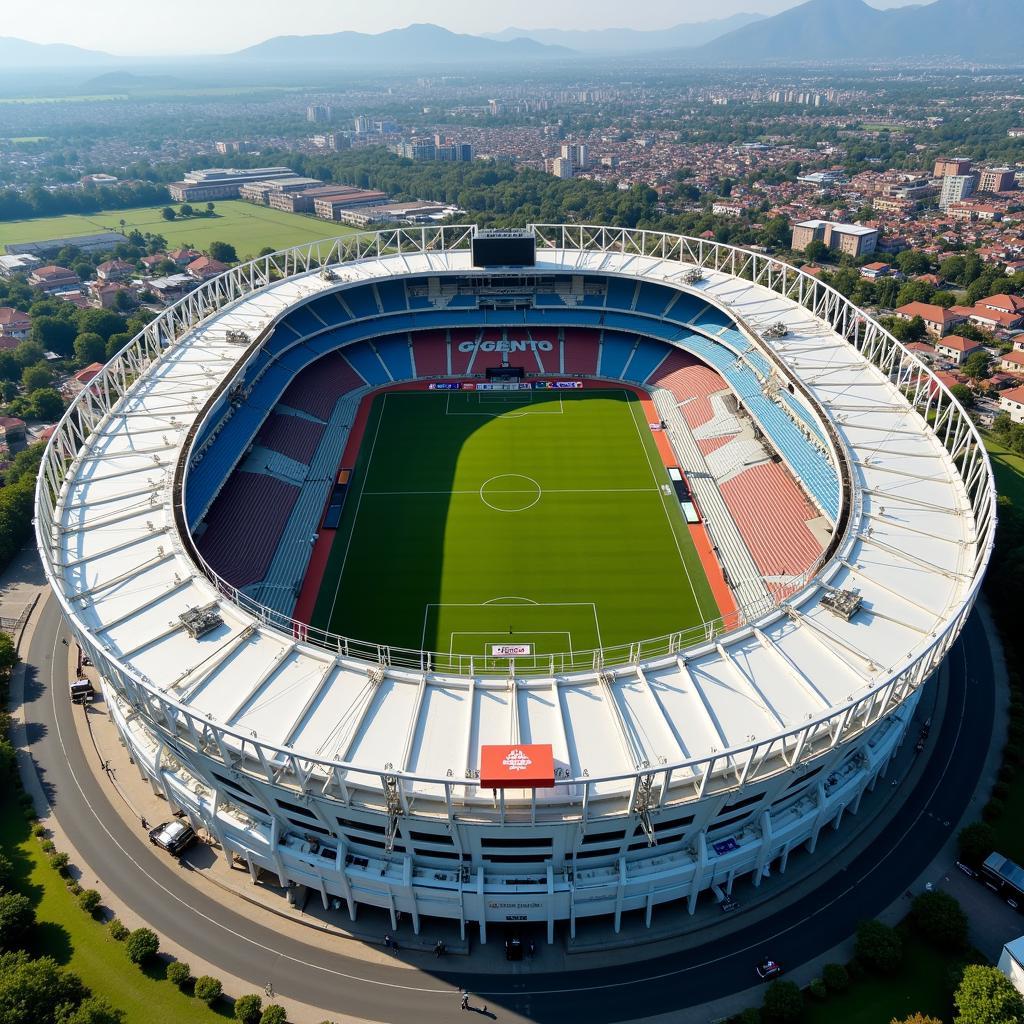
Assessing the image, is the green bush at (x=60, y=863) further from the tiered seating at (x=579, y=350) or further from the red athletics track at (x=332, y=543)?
the tiered seating at (x=579, y=350)

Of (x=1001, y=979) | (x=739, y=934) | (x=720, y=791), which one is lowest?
(x=739, y=934)

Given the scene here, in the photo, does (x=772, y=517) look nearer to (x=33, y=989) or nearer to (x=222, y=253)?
(x=33, y=989)

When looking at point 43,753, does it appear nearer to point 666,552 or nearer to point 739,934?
point 739,934

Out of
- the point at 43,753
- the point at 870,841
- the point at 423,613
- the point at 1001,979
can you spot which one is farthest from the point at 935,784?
the point at 43,753

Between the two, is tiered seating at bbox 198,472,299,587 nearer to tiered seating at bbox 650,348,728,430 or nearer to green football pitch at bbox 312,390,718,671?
green football pitch at bbox 312,390,718,671

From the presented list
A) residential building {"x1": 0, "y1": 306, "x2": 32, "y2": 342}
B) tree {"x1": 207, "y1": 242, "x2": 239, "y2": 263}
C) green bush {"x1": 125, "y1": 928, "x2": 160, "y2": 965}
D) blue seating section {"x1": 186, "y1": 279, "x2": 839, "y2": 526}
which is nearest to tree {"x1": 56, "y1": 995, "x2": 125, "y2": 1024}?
green bush {"x1": 125, "y1": 928, "x2": 160, "y2": 965}

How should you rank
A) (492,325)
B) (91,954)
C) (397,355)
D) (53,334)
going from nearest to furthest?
(91,954)
(397,355)
(492,325)
(53,334)

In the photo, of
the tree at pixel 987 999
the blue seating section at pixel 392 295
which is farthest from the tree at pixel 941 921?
the blue seating section at pixel 392 295

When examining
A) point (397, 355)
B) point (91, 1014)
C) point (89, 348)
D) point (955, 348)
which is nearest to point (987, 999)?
point (91, 1014)
